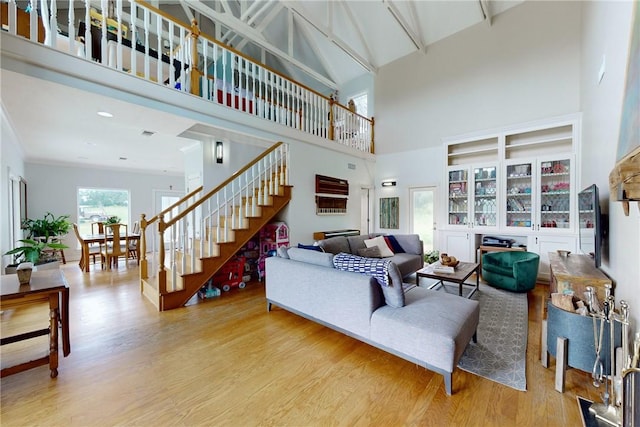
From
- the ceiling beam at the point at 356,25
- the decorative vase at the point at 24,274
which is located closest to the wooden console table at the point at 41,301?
the decorative vase at the point at 24,274

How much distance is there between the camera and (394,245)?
5.13 m

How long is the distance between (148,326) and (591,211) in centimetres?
470

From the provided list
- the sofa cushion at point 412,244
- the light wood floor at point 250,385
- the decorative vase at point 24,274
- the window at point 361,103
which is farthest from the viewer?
the window at point 361,103

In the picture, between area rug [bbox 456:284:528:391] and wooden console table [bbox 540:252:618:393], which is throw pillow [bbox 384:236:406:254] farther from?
wooden console table [bbox 540:252:618:393]

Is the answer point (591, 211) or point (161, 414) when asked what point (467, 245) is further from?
point (161, 414)

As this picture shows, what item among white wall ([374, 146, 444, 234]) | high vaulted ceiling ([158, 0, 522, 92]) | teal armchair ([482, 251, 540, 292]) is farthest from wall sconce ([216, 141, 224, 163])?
teal armchair ([482, 251, 540, 292])

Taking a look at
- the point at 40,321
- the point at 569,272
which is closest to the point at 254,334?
the point at 40,321

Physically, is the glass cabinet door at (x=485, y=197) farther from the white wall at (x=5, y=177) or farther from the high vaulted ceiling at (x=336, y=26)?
the white wall at (x=5, y=177)

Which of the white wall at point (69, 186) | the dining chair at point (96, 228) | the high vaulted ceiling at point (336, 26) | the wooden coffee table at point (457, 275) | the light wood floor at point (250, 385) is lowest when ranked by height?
the light wood floor at point (250, 385)

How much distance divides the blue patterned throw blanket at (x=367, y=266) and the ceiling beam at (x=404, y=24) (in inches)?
200

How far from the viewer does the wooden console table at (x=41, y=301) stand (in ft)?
5.87

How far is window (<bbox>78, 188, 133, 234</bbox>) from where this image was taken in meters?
7.20

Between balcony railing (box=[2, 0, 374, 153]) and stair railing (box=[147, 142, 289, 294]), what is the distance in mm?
855

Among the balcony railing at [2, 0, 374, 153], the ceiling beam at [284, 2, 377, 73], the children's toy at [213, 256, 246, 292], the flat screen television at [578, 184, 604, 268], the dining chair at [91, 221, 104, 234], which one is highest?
the ceiling beam at [284, 2, 377, 73]
